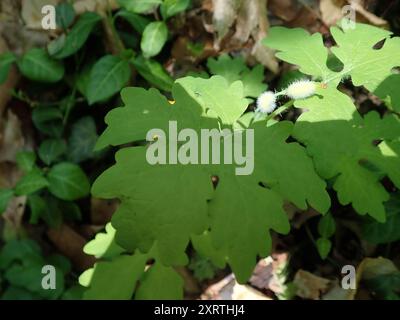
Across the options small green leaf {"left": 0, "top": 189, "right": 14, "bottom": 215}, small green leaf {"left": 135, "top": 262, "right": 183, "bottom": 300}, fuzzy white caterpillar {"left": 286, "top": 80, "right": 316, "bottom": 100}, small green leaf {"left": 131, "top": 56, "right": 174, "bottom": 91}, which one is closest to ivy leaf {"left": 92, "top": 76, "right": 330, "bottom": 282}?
fuzzy white caterpillar {"left": 286, "top": 80, "right": 316, "bottom": 100}

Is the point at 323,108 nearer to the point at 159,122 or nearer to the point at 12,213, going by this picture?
the point at 159,122

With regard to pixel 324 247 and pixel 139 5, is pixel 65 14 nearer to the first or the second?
pixel 139 5

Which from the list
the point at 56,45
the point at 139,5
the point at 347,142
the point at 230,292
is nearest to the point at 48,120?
the point at 56,45

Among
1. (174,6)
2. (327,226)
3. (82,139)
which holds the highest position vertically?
(174,6)

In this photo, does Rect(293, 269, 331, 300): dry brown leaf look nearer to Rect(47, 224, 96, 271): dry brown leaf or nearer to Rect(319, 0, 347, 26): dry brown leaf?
Rect(47, 224, 96, 271): dry brown leaf

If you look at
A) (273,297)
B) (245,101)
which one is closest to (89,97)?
(245,101)

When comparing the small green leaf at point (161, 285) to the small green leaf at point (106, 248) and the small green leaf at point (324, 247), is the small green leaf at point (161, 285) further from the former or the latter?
the small green leaf at point (324, 247)

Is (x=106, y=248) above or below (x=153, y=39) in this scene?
below
